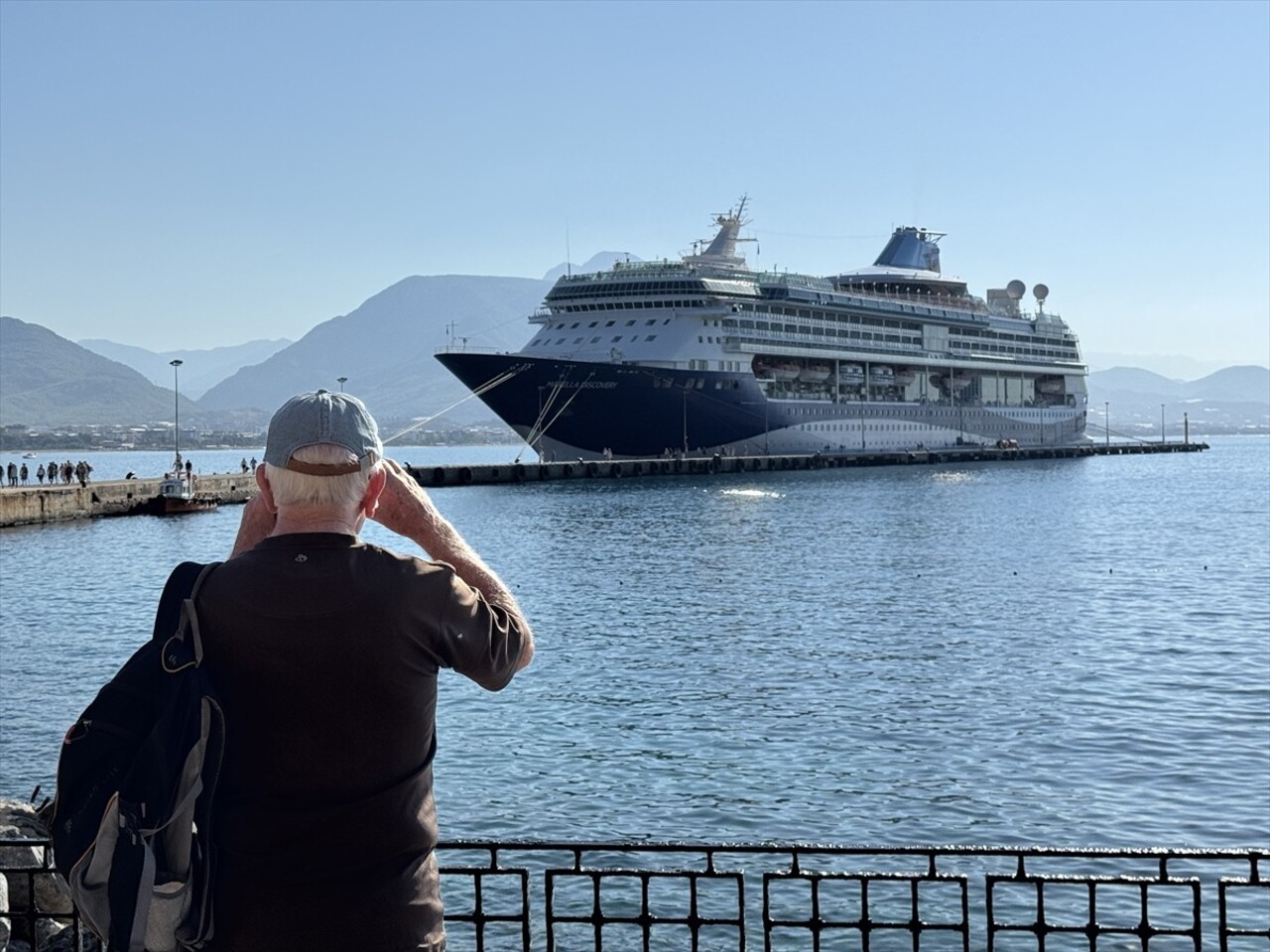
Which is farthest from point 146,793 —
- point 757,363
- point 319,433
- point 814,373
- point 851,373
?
point 851,373

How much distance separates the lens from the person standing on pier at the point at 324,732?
8.26ft

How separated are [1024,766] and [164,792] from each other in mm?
12035

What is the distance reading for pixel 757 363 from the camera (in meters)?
74.8

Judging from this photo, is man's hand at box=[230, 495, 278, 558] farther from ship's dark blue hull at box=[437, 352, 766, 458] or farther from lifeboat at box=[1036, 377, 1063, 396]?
lifeboat at box=[1036, 377, 1063, 396]

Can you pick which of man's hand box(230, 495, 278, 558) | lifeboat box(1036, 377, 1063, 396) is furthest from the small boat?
lifeboat box(1036, 377, 1063, 396)

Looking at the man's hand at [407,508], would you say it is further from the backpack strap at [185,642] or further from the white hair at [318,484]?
the backpack strap at [185,642]

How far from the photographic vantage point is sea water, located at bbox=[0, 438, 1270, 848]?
39.3 ft

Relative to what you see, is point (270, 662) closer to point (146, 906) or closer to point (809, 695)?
point (146, 906)

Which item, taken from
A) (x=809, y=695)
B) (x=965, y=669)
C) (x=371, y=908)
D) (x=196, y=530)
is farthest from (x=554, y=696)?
(x=196, y=530)

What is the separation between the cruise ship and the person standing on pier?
61.3m

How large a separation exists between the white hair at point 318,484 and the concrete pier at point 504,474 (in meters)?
26.7

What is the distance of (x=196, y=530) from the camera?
46.5 metres

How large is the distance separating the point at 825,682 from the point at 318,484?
15.7m

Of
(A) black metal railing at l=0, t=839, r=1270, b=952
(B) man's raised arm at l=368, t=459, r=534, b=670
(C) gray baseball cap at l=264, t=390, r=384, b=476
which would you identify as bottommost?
(A) black metal railing at l=0, t=839, r=1270, b=952
